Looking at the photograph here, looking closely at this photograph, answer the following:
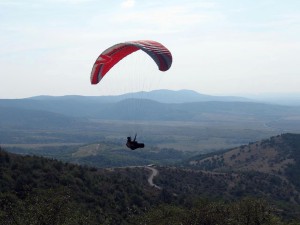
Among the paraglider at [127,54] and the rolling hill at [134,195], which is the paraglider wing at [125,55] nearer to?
the paraglider at [127,54]

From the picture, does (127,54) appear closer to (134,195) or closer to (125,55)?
(125,55)

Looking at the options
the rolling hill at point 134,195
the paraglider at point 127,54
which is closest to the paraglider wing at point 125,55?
the paraglider at point 127,54

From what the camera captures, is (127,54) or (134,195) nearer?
(127,54)

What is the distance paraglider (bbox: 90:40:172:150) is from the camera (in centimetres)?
3864

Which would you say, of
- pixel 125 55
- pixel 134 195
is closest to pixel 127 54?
pixel 125 55

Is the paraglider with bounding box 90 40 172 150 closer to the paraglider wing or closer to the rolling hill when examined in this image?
the paraglider wing

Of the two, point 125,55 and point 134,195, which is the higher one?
point 125,55

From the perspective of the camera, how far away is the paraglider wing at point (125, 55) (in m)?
38.6

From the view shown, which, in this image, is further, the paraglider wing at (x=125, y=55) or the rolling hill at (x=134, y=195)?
the rolling hill at (x=134, y=195)

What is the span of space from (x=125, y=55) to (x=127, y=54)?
0.82 feet

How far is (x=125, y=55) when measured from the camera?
4525cm

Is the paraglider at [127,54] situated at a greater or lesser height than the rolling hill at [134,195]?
greater

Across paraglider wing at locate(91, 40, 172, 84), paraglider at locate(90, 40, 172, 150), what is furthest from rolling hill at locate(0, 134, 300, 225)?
paraglider wing at locate(91, 40, 172, 84)

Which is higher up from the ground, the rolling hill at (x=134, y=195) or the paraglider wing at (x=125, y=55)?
the paraglider wing at (x=125, y=55)
